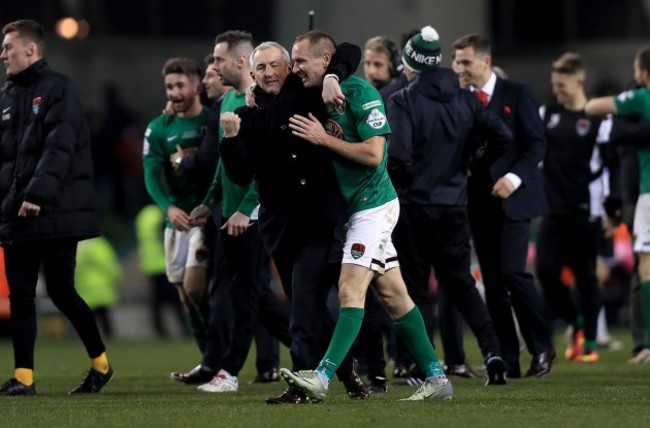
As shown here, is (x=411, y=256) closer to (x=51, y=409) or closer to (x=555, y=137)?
(x=51, y=409)

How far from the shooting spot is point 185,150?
456 inches

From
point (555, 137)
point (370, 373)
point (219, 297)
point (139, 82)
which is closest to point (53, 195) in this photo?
point (219, 297)

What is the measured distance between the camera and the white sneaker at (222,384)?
35.0ft

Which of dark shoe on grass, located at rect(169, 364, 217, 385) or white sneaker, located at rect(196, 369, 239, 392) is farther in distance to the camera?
dark shoe on grass, located at rect(169, 364, 217, 385)

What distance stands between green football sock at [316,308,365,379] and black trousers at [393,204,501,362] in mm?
1724

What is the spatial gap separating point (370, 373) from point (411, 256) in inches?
37.0

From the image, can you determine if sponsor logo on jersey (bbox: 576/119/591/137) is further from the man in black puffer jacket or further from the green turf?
the man in black puffer jacket

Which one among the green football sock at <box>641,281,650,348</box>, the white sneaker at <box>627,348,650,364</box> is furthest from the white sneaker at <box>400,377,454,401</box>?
the white sneaker at <box>627,348,650,364</box>

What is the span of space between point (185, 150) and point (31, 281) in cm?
147

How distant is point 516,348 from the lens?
11.7 meters

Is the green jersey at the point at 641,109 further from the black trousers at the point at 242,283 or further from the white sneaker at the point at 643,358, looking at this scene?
the black trousers at the point at 242,283

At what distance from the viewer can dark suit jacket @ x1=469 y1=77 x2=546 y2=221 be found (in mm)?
11523

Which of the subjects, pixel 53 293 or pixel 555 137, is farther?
pixel 555 137

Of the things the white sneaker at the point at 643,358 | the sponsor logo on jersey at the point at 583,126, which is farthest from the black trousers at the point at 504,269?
the sponsor logo on jersey at the point at 583,126
